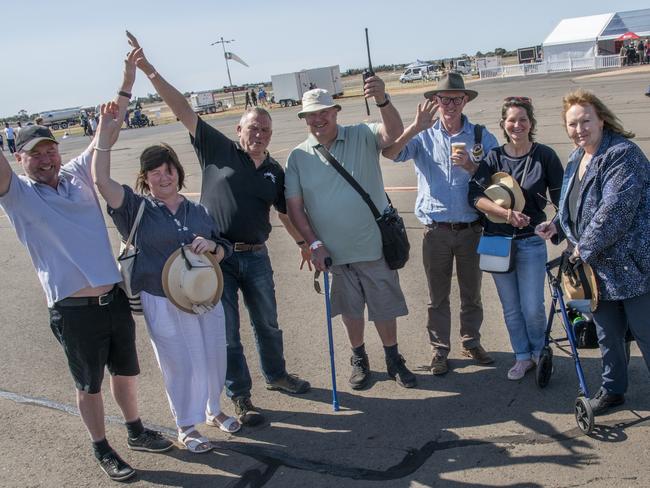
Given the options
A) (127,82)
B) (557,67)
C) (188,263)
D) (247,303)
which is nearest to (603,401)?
(247,303)

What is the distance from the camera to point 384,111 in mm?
4406

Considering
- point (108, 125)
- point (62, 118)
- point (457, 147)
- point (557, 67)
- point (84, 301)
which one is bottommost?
point (84, 301)

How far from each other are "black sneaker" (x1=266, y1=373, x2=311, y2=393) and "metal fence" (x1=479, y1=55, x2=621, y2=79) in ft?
149

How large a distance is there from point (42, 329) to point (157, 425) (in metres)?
2.76

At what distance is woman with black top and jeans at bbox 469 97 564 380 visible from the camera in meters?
4.29

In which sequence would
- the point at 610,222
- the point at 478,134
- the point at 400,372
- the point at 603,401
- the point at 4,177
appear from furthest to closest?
the point at 400,372
the point at 478,134
the point at 603,401
the point at 610,222
the point at 4,177

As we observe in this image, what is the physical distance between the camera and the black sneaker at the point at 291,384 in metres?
4.84

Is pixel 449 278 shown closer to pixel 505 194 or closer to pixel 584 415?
pixel 505 194

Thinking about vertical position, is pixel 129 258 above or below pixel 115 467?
above

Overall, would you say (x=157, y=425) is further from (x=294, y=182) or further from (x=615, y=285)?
(x=615, y=285)

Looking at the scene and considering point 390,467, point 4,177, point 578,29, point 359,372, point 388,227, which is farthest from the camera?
point 578,29

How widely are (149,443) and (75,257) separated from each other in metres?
1.38

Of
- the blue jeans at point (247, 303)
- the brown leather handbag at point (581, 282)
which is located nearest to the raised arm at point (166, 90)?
the blue jeans at point (247, 303)

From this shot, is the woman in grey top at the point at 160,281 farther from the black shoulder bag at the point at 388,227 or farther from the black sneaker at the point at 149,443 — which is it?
the black shoulder bag at the point at 388,227
